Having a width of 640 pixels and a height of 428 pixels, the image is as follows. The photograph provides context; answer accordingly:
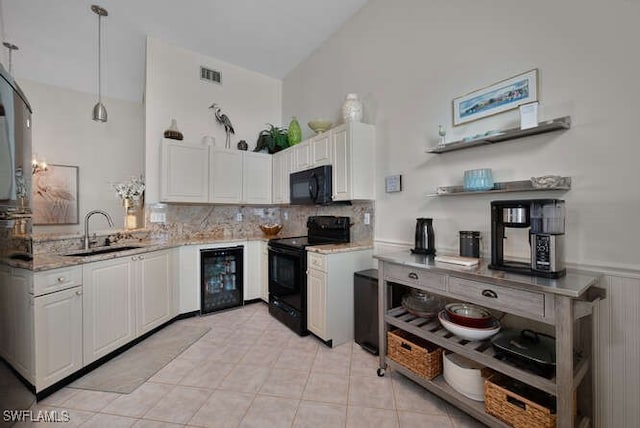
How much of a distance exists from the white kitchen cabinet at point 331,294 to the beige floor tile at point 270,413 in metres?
0.77

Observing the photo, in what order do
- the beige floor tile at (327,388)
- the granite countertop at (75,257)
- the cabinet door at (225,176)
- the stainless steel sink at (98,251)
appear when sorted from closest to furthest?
1. the granite countertop at (75,257)
2. the beige floor tile at (327,388)
3. the stainless steel sink at (98,251)
4. the cabinet door at (225,176)

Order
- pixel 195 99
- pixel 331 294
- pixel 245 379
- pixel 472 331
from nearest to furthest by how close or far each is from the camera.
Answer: pixel 472 331 < pixel 245 379 < pixel 331 294 < pixel 195 99

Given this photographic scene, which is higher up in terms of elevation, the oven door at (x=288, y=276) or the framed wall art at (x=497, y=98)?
the framed wall art at (x=497, y=98)

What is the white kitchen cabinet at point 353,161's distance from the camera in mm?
2684

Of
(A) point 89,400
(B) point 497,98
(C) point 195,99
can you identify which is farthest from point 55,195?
(B) point 497,98

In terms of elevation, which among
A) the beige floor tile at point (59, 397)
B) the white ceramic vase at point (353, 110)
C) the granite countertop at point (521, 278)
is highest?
the white ceramic vase at point (353, 110)

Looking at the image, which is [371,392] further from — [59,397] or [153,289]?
[153,289]

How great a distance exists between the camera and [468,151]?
2.04m

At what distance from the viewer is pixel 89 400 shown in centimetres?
182

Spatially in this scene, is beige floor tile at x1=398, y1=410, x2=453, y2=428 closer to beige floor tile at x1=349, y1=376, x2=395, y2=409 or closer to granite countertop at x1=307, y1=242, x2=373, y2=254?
beige floor tile at x1=349, y1=376, x2=395, y2=409

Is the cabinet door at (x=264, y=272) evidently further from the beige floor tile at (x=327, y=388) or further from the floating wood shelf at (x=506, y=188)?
the floating wood shelf at (x=506, y=188)

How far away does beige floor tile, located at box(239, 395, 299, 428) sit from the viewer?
5.33 ft

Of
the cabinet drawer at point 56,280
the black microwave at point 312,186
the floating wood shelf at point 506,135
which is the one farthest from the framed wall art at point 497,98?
the cabinet drawer at point 56,280

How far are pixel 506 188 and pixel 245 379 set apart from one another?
2278 mm
